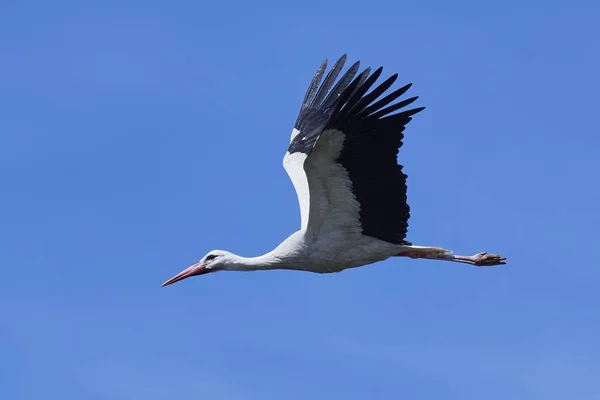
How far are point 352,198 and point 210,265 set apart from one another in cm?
218

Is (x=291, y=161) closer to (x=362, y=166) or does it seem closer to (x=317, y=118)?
(x=317, y=118)

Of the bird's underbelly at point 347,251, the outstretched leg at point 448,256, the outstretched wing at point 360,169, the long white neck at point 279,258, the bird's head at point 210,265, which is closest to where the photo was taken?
the outstretched wing at point 360,169

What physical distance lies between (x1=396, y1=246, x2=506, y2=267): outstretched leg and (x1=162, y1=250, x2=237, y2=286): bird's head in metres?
1.83

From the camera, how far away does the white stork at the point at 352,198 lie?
38.0ft

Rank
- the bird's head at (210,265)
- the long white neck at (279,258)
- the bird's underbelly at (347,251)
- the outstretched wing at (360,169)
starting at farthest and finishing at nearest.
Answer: the bird's head at (210,265) → the long white neck at (279,258) → the bird's underbelly at (347,251) → the outstretched wing at (360,169)

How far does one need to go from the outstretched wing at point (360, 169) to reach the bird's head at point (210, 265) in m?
1.01

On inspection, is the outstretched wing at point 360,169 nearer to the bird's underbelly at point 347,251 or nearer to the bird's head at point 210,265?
the bird's underbelly at point 347,251

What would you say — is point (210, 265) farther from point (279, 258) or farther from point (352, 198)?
point (352, 198)

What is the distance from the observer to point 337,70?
565 inches

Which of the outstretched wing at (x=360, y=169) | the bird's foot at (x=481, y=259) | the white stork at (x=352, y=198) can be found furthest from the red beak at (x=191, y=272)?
the bird's foot at (x=481, y=259)

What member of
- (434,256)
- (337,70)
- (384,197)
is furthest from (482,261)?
(337,70)

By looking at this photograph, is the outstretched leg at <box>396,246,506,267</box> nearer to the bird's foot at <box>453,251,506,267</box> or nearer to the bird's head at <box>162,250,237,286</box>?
the bird's foot at <box>453,251,506,267</box>

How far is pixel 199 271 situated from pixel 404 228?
8.20ft

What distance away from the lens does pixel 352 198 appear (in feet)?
40.1
